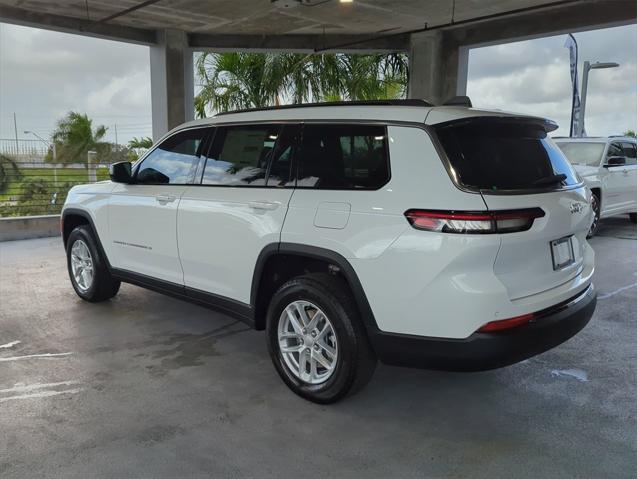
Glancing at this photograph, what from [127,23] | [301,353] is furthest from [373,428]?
[127,23]

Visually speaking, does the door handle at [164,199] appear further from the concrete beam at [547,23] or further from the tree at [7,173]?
the tree at [7,173]

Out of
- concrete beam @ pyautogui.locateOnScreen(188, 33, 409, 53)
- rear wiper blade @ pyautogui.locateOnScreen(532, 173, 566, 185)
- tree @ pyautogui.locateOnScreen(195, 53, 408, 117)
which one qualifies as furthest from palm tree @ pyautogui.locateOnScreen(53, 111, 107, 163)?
rear wiper blade @ pyautogui.locateOnScreen(532, 173, 566, 185)

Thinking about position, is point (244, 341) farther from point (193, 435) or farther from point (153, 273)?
point (193, 435)

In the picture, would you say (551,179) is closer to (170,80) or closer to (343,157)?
(343,157)

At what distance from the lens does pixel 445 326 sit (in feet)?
8.79

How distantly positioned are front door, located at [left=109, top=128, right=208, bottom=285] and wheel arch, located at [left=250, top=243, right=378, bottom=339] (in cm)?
87

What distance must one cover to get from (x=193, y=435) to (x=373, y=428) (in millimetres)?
979

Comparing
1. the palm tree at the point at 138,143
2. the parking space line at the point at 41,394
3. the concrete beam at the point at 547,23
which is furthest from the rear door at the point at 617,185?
the palm tree at the point at 138,143

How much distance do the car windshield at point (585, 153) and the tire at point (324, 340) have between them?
7.41 meters

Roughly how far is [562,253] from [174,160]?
2932 millimetres

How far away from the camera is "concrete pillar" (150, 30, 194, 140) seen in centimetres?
1186

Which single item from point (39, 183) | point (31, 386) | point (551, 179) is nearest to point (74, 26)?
point (39, 183)

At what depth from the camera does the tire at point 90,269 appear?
508 centimetres

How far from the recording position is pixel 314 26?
38.2 feet
